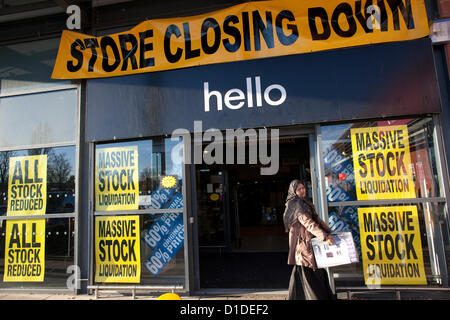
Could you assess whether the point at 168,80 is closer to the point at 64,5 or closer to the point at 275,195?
the point at 64,5

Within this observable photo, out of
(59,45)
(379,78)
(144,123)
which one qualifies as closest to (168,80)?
(144,123)

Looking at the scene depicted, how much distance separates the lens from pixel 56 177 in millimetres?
5027

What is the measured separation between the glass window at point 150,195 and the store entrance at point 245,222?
37.1 inches

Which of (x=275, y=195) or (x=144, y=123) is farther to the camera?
(x=275, y=195)

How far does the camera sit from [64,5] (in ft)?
16.2

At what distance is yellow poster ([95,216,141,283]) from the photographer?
4645 mm

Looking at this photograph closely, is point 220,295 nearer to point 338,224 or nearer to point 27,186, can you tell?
point 338,224

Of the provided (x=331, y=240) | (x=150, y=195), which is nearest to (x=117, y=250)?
(x=150, y=195)

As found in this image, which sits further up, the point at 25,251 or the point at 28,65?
the point at 28,65

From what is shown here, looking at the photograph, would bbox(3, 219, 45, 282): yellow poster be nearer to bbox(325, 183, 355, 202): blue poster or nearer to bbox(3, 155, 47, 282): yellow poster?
bbox(3, 155, 47, 282): yellow poster

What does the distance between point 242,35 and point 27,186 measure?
14.9ft

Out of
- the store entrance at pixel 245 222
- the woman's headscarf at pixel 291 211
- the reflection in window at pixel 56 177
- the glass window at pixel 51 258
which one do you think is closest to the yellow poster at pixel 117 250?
the glass window at pixel 51 258

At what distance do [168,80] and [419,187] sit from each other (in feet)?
13.7

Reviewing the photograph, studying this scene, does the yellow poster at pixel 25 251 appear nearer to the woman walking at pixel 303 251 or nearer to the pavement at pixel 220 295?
the pavement at pixel 220 295
